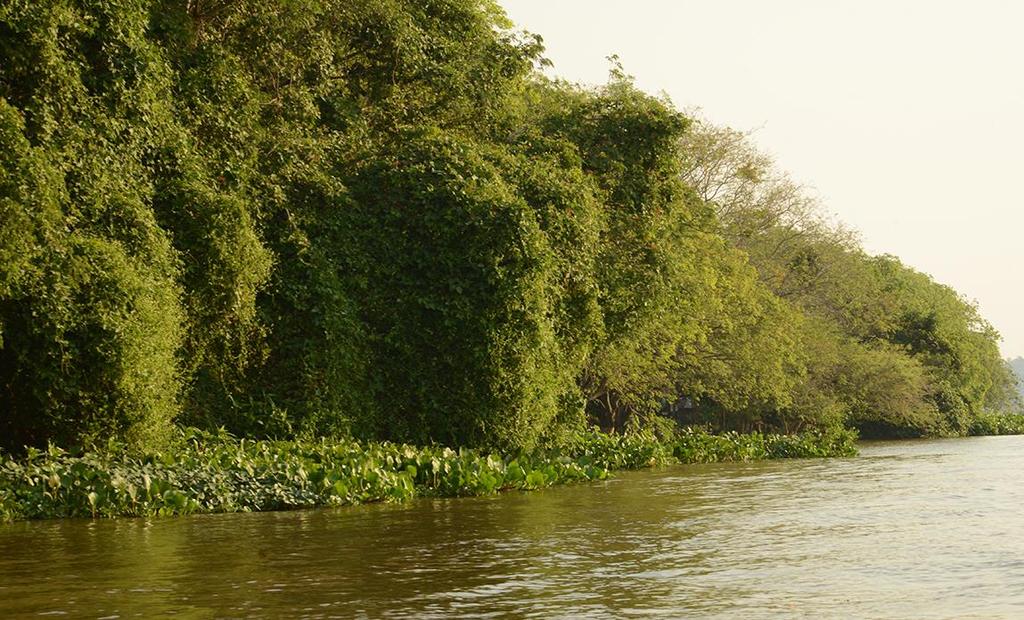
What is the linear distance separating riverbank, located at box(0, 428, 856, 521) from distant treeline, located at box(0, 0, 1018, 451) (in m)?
1.03

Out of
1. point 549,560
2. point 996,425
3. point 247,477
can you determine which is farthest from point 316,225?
point 996,425

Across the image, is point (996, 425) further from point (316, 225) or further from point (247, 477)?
point (247, 477)

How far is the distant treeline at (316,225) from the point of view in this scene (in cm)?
1582

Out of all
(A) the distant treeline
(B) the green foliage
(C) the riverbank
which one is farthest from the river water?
(B) the green foliage

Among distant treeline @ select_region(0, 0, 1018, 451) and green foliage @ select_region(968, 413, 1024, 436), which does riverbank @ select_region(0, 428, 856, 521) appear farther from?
green foliage @ select_region(968, 413, 1024, 436)

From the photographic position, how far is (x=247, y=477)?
15398mm

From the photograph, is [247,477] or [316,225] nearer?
[247,477]

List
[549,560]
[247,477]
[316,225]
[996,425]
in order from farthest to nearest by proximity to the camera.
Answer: [996,425]
[316,225]
[247,477]
[549,560]

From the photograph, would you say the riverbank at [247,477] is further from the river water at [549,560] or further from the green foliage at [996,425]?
the green foliage at [996,425]

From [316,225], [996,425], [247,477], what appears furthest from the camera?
[996,425]

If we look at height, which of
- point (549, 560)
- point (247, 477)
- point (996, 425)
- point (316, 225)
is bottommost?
point (996, 425)

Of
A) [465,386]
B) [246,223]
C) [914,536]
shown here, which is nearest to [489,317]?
[465,386]

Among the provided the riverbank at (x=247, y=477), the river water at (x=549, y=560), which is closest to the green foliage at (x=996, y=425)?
the riverbank at (x=247, y=477)

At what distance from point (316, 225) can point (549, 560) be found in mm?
11948
